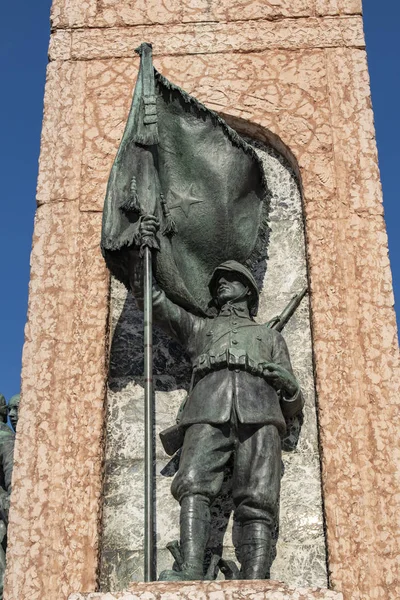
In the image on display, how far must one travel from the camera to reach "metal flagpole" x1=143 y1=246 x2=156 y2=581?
509 cm

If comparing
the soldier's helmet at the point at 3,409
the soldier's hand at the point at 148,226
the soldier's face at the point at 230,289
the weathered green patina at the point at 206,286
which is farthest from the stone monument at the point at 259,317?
the soldier's helmet at the point at 3,409

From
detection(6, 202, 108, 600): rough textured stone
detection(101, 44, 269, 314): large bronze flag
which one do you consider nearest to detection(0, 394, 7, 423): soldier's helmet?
Result: detection(6, 202, 108, 600): rough textured stone

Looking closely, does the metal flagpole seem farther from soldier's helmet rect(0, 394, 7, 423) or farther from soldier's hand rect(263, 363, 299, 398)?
soldier's helmet rect(0, 394, 7, 423)

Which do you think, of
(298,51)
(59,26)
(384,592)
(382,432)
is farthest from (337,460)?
(59,26)

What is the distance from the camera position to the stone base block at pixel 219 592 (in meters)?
4.80

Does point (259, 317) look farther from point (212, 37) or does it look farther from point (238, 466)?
point (212, 37)

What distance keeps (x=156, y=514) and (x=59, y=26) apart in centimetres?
372

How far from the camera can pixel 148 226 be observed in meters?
5.83

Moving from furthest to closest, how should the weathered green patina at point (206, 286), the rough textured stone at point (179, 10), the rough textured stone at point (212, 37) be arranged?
1. the rough textured stone at point (179, 10)
2. the rough textured stone at point (212, 37)
3. the weathered green patina at point (206, 286)

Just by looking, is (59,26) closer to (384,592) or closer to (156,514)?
(156,514)

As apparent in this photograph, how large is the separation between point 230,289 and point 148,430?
1.19m

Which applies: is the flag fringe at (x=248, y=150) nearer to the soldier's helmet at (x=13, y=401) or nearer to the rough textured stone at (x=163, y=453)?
the rough textured stone at (x=163, y=453)

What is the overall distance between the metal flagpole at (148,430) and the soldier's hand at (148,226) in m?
0.09

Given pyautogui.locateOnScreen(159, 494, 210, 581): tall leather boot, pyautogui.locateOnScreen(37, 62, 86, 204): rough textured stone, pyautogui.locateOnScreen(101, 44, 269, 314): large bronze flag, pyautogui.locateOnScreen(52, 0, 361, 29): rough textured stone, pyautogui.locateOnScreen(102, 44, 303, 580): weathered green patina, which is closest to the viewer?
Result: pyautogui.locateOnScreen(159, 494, 210, 581): tall leather boot
